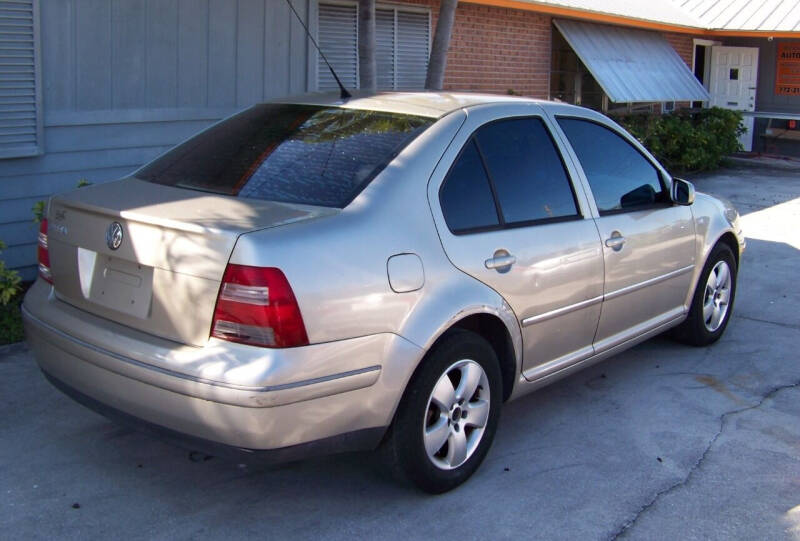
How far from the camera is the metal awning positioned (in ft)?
47.9

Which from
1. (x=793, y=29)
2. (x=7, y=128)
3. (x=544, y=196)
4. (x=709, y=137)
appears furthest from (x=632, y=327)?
(x=793, y=29)

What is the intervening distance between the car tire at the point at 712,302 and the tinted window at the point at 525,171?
1795mm

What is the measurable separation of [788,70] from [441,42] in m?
14.7

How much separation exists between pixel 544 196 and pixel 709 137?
12.7 m

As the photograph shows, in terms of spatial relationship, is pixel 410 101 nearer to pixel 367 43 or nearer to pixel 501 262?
pixel 501 262

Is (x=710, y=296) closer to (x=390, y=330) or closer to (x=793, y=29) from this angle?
(x=390, y=330)

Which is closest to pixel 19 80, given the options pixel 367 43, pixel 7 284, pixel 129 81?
pixel 129 81

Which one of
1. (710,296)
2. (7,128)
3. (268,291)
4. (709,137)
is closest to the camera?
(268,291)

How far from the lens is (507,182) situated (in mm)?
4668

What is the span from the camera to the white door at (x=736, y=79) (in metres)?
20.9

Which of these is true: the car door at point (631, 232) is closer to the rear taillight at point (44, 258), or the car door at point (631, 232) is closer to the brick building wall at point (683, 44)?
the rear taillight at point (44, 258)

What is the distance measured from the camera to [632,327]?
5.57m

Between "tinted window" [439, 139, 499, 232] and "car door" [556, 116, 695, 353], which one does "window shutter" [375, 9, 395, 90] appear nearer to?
"car door" [556, 116, 695, 353]

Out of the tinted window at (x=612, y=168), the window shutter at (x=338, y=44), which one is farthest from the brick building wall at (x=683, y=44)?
the tinted window at (x=612, y=168)
